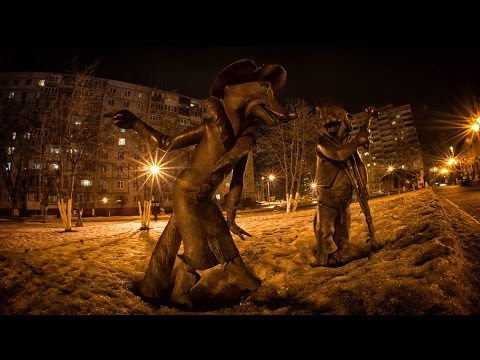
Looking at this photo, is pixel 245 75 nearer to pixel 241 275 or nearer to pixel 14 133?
pixel 241 275

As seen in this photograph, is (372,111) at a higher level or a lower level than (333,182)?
higher

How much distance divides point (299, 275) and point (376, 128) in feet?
376

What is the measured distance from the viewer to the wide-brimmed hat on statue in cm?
262

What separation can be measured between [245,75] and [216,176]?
113 centimetres

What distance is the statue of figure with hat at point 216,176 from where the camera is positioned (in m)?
2.56

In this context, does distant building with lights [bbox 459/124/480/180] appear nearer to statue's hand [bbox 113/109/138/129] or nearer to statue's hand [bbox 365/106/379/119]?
statue's hand [bbox 365/106/379/119]

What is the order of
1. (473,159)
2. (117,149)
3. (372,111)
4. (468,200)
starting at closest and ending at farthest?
1. (372,111)
2. (468,200)
3. (473,159)
4. (117,149)

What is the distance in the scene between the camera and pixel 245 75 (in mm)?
2678

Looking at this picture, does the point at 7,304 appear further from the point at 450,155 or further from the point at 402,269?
the point at 450,155

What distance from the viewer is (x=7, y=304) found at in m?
2.69

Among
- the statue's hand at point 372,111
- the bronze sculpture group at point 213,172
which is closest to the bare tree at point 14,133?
the bronze sculpture group at point 213,172

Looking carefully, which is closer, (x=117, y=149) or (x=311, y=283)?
(x=311, y=283)

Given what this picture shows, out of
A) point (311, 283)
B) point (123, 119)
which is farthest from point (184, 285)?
point (123, 119)

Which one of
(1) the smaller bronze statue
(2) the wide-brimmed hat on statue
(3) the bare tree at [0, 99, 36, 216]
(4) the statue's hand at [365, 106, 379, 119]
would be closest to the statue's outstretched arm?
(2) the wide-brimmed hat on statue
